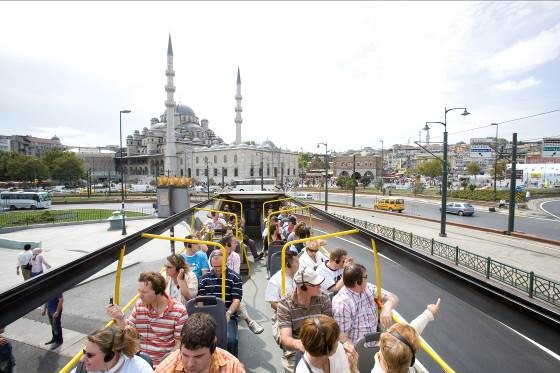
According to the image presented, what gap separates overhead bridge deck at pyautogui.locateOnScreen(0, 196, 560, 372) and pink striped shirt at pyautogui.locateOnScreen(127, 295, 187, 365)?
79 cm

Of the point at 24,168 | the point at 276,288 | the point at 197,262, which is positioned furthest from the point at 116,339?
the point at 24,168

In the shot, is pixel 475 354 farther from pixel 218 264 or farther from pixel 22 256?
pixel 22 256

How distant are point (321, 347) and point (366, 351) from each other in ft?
3.73

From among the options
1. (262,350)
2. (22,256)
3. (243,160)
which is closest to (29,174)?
(243,160)

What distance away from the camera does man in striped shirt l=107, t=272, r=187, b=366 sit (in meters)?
3.33

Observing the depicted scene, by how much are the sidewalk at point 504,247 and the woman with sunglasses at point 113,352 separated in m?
14.4

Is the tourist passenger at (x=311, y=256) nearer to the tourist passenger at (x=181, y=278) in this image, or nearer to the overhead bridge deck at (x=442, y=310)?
the overhead bridge deck at (x=442, y=310)

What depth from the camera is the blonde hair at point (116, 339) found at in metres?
2.47

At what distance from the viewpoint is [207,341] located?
2.42 meters

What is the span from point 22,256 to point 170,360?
8322 mm

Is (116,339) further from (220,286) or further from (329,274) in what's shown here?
(329,274)

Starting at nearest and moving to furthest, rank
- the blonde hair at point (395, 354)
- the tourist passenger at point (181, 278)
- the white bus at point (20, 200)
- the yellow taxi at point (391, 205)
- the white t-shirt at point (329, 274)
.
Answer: the blonde hair at point (395, 354), the tourist passenger at point (181, 278), the white t-shirt at point (329, 274), the yellow taxi at point (391, 205), the white bus at point (20, 200)

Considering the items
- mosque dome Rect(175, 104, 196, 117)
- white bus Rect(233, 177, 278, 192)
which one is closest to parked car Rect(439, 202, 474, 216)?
Result: white bus Rect(233, 177, 278, 192)

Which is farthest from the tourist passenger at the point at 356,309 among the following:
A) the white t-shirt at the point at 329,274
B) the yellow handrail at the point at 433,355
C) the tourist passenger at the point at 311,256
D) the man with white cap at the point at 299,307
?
the tourist passenger at the point at 311,256
